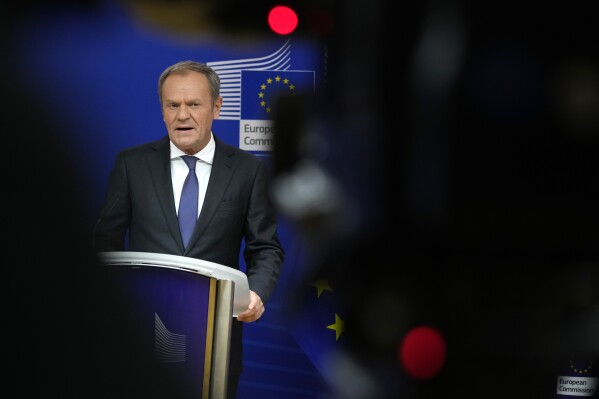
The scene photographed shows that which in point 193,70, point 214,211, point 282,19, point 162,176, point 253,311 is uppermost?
point 282,19

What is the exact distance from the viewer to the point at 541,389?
8.33ft

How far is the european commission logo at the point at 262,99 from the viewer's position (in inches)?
95.7

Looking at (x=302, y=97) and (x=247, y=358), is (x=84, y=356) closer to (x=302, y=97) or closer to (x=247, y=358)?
(x=302, y=97)

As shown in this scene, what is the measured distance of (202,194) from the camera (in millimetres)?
2496

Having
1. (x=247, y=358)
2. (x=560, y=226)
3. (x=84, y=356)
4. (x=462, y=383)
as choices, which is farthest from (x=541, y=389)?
(x=84, y=356)

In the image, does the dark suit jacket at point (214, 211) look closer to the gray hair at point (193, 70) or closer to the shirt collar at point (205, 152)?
the shirt collar at point (205, 152)

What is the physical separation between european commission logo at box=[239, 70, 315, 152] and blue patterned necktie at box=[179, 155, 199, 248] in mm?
230

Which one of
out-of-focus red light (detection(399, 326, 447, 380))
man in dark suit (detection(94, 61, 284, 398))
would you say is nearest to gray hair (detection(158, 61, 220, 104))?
man in dark suit (detection(94, 61, 284, 398))

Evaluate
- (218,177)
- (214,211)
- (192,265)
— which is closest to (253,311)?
(214,211)

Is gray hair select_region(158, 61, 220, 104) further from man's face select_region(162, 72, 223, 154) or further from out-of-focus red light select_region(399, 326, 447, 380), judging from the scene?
out-of-focus red light select_region(399, 326, 447, 380)

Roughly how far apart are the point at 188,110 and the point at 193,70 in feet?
0.46

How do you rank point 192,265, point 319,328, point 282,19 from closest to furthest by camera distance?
1. point 192,265
2. point 282,19
3. point 319,328

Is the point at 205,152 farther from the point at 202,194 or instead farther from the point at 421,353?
the point at 421,353

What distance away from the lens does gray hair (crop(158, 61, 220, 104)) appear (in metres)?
2.43
